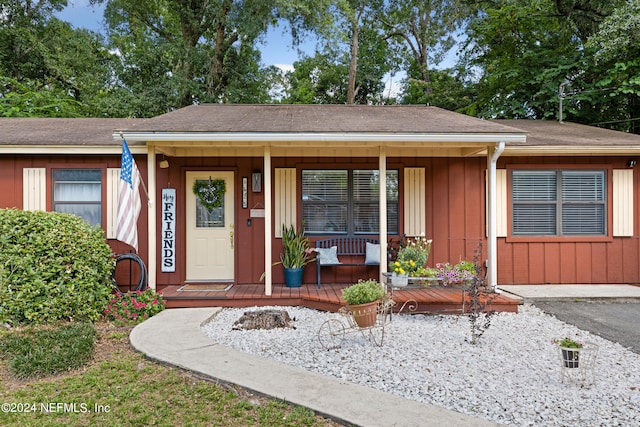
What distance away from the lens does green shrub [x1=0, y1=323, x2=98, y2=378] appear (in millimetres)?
3549

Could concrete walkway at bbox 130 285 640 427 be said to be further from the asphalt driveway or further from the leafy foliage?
the asphalt driveway

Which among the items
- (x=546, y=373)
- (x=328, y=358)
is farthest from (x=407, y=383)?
(x=546, y=373)

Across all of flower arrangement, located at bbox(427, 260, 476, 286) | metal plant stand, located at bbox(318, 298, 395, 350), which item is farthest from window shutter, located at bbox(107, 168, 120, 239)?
flower arrangement, located at bbox(427, 260, 476, 286)

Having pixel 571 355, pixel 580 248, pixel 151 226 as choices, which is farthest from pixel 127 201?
pixel 580 248

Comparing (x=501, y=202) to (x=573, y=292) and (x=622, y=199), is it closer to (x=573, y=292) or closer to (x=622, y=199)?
(x=573, y=292)

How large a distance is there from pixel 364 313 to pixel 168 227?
12.7 ft

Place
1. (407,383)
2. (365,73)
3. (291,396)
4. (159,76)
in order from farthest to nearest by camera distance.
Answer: (365,73), (159,76), (407,383), (291,396)

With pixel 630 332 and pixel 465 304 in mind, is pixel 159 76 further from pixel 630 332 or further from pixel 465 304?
pixel 630 332

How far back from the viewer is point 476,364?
3.70 meters

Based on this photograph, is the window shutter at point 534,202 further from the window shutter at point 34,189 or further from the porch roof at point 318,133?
the window shutter at point 34,189

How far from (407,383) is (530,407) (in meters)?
0.87

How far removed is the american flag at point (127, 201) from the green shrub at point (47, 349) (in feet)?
3.98

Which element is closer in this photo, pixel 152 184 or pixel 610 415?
pixel 610 415

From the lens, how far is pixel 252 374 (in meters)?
3.43
